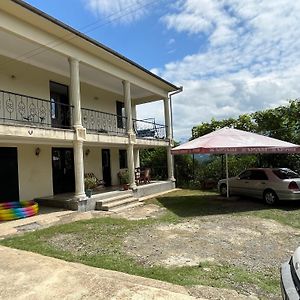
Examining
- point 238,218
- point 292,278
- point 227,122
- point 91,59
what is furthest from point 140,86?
point 292,278

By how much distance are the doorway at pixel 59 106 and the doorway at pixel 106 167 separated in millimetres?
3804

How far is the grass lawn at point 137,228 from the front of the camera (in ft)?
17.7

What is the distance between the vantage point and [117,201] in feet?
45.3

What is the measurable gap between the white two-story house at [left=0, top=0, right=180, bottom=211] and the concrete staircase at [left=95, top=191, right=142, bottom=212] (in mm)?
791

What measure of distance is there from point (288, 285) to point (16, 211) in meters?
9.44

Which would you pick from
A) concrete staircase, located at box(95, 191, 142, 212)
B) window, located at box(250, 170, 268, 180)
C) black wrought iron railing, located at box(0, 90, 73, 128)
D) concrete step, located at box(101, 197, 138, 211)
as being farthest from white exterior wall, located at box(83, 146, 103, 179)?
window, located at box(250, 170, 268, 180)

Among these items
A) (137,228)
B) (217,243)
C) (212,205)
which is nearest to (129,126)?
(212,205)

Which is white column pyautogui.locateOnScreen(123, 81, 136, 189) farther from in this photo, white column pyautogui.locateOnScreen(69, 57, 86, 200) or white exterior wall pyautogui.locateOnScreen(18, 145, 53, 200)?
white column pyautogui.locateOnScreen(69, 57, 86, 200)

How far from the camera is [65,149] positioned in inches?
620

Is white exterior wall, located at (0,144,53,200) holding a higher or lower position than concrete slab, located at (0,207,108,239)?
higher

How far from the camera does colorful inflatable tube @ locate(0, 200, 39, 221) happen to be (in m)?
10.7

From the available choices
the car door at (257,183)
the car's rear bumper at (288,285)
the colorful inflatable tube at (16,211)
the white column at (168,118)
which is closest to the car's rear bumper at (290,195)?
the car door at (257,183)

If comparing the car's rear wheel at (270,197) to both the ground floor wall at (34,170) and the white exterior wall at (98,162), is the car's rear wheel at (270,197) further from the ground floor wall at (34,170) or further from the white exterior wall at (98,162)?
the ground floor wall at (34,170)

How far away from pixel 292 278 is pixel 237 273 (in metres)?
2.20
